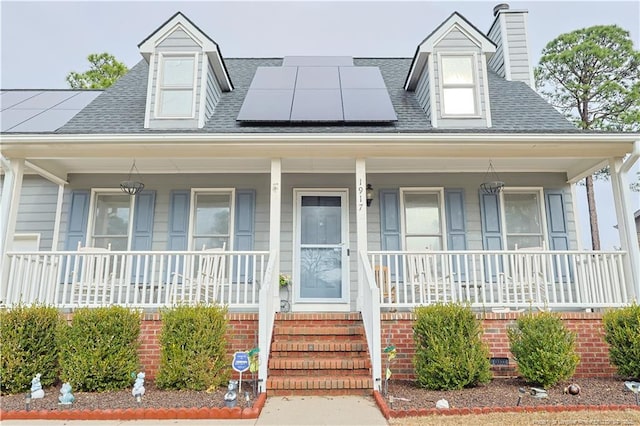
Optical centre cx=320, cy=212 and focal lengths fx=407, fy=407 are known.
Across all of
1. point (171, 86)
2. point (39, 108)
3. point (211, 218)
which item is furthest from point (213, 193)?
point (39, 108)

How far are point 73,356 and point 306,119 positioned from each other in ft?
14.5

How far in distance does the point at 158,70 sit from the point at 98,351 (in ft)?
15.5

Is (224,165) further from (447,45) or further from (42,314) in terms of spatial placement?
(447,45)

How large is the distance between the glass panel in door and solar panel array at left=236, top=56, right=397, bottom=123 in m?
1.43

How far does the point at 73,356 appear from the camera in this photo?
14.8 ft

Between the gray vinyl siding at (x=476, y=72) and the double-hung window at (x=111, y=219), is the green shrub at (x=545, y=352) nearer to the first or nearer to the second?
the gray vinyl siding at (x=476, y=72)

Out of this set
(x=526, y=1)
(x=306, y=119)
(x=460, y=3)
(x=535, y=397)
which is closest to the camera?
(x=535, y=397)

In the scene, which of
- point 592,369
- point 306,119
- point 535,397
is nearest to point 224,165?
point 306,119

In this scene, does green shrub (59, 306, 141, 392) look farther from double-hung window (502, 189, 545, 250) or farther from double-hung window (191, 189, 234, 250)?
double-hung window (502, 189, 545, 250)

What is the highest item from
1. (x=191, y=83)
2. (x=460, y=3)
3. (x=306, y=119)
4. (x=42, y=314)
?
(x=460, y=3)

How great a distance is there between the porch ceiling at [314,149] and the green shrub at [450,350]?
7.71 feet

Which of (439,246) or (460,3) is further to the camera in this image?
(460,3)

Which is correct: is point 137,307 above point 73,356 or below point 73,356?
above

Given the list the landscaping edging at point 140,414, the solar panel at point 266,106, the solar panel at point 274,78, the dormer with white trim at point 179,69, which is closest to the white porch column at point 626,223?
the solar panel at point 266,106
